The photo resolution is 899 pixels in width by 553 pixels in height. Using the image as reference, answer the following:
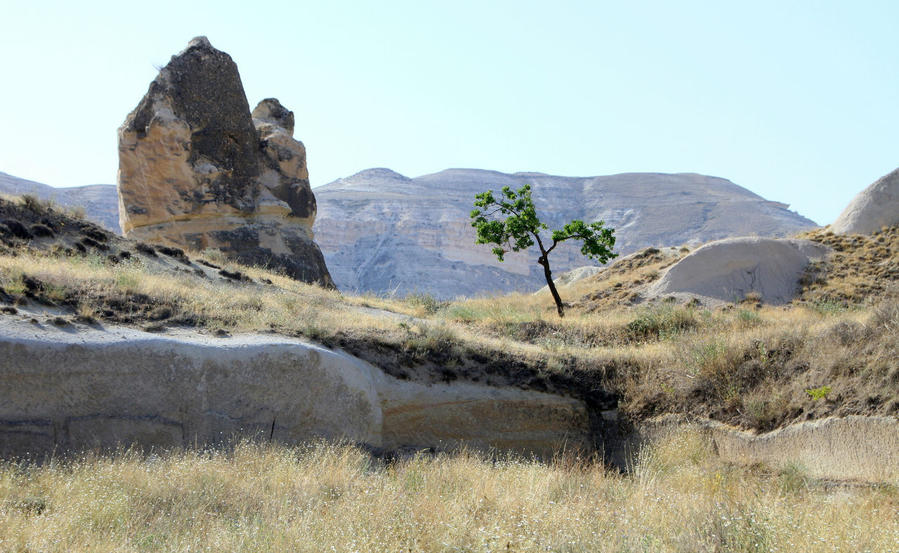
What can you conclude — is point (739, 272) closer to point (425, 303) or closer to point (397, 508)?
point (425, 303)

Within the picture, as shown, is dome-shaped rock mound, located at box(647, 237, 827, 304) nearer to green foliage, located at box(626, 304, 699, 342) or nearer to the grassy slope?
green foliage, located at box(626, 304, 699, 342)

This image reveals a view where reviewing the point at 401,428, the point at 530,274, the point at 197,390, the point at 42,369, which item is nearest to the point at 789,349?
the point at 401,428

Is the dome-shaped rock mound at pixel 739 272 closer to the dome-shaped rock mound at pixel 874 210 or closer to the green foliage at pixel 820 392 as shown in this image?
the dome-shaped rock mound at pixel 874 210

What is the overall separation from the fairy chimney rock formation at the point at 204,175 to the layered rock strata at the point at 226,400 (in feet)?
43.2

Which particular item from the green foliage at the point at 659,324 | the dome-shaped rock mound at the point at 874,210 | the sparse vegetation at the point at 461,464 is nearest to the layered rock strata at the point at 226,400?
the sparse vegetation at the point at 461,464

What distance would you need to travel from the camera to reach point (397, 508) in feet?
21.6

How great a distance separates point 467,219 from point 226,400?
2842 inches

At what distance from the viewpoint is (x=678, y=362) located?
1253 cm

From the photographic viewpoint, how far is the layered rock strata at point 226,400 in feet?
28.0

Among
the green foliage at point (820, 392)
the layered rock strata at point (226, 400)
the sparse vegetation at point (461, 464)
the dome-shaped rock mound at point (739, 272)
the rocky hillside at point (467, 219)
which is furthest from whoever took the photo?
the rocky hillside at point (467, 219)

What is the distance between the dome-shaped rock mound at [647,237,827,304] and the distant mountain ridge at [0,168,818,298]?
116 feet

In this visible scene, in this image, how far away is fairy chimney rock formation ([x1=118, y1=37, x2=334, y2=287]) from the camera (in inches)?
894

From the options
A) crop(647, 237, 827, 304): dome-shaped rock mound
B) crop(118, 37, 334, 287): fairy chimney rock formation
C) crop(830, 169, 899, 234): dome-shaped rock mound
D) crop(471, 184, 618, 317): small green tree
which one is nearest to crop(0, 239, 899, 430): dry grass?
crop(471, 184, 618, 317): small green tree

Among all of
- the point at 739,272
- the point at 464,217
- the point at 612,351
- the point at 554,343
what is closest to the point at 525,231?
the point at 739,272
